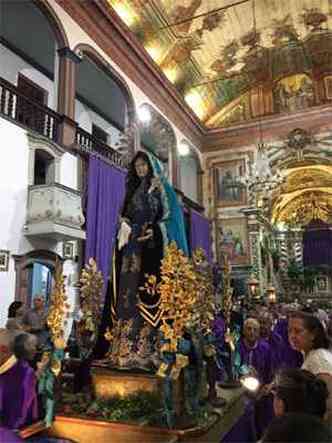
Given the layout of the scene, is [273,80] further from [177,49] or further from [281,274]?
[281,274]

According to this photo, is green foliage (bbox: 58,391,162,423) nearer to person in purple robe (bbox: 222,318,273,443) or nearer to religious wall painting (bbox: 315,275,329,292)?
person in purple robe (bbox: 222,318,273,443)

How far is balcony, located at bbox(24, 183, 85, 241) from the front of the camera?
8.68 meters

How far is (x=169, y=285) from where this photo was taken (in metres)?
3.53

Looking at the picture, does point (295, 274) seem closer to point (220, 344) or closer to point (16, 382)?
point (220, 344)

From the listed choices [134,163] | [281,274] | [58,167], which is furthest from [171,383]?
[281,274]

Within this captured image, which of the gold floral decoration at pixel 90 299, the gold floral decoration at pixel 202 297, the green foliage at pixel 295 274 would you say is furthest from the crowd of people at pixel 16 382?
the green foliage at pixel 295 274

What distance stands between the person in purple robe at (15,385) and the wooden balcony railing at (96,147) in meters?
8.23

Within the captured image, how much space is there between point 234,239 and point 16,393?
15785 millimetres

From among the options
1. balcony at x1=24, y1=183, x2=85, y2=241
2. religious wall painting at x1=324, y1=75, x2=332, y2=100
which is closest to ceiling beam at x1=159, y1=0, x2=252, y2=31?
religious wall painting at x1=324, y1=75, x2=332, y2=100

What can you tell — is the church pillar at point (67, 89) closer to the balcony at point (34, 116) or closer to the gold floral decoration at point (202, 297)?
the balcony at point (34, 116)

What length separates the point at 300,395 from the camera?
183cm

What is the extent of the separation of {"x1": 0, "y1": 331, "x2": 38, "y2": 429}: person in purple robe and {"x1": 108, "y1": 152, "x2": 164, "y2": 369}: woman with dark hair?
89cm

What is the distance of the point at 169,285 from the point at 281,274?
2262 cm

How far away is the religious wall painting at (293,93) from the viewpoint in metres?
18.0
